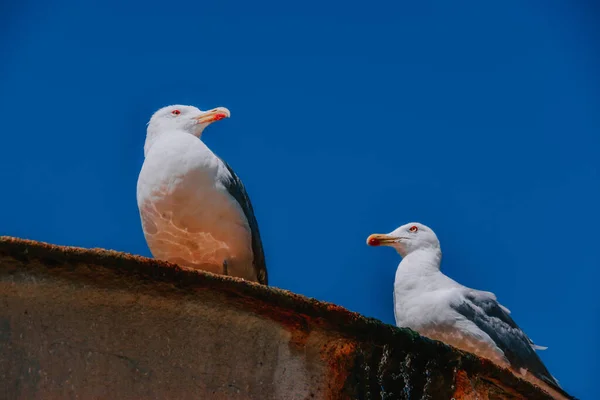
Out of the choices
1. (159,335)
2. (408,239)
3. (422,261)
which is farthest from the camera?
(408,239)

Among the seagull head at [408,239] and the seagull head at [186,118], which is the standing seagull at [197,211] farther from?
the seagull head at [408,239]

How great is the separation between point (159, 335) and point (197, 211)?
2396mm

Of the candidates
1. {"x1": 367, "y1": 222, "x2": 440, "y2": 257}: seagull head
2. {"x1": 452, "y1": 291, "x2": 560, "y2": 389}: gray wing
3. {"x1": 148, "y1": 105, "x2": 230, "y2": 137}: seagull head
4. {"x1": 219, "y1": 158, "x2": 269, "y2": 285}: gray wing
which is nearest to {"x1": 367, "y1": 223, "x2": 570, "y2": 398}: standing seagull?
{"x1": 452, "y1": 291, "x2": 560, "y2": 389}: gray wing

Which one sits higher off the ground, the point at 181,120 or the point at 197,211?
the point at 181,120

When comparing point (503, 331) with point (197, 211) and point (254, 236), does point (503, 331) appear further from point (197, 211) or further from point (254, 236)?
point (197, 211)

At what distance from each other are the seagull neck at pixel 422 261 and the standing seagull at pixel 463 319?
1 centimetres

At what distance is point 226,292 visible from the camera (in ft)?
18.7

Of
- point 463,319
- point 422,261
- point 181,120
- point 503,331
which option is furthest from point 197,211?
point 503,331

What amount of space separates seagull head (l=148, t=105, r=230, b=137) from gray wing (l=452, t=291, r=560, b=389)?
2.59 meters

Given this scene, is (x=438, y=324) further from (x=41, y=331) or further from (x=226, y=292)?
(x=41, y=331)

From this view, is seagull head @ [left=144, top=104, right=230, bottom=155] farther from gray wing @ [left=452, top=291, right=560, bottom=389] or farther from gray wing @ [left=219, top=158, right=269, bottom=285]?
gray wing @ [left=452, top=291, right=560, bottom=389]

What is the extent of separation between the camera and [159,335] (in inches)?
218

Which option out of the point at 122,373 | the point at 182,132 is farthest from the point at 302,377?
the point at 182,132

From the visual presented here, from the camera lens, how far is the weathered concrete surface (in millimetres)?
5320
